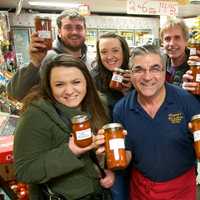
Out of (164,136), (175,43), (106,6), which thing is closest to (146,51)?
(164,136)

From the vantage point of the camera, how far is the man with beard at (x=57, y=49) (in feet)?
7.15

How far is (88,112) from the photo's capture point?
6.10ft

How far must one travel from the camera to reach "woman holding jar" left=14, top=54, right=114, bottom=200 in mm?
1571

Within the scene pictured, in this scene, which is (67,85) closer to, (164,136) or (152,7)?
(164,136)

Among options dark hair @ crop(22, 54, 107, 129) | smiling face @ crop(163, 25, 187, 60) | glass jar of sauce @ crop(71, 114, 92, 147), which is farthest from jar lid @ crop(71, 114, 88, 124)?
smiling face @ crop(163, 25, 187, 60)

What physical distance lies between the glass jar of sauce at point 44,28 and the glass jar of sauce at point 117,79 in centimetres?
49

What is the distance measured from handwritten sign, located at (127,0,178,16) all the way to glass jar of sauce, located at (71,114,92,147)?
6.60 feet

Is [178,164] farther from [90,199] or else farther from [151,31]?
[151,31]

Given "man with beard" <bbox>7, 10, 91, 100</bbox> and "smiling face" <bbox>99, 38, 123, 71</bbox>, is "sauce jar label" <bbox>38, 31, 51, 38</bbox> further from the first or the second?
"smiling face" <bbox>99, 38, 123, 71</bbox>

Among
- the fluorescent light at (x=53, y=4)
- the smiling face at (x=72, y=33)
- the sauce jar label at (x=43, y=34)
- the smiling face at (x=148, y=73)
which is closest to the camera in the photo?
the smiling face at (x=148, y=73)

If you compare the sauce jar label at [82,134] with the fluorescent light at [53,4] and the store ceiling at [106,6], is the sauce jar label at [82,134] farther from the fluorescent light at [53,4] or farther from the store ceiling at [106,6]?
the fluorescent light at [53,4]

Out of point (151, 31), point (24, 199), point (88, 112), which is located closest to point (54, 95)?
point (88, 112)

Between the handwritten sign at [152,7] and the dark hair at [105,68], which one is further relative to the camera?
the handwritten sign at [152,7]

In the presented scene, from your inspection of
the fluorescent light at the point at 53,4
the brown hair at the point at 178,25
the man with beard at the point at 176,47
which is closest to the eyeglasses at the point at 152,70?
the man with beard at the point at 176,47
